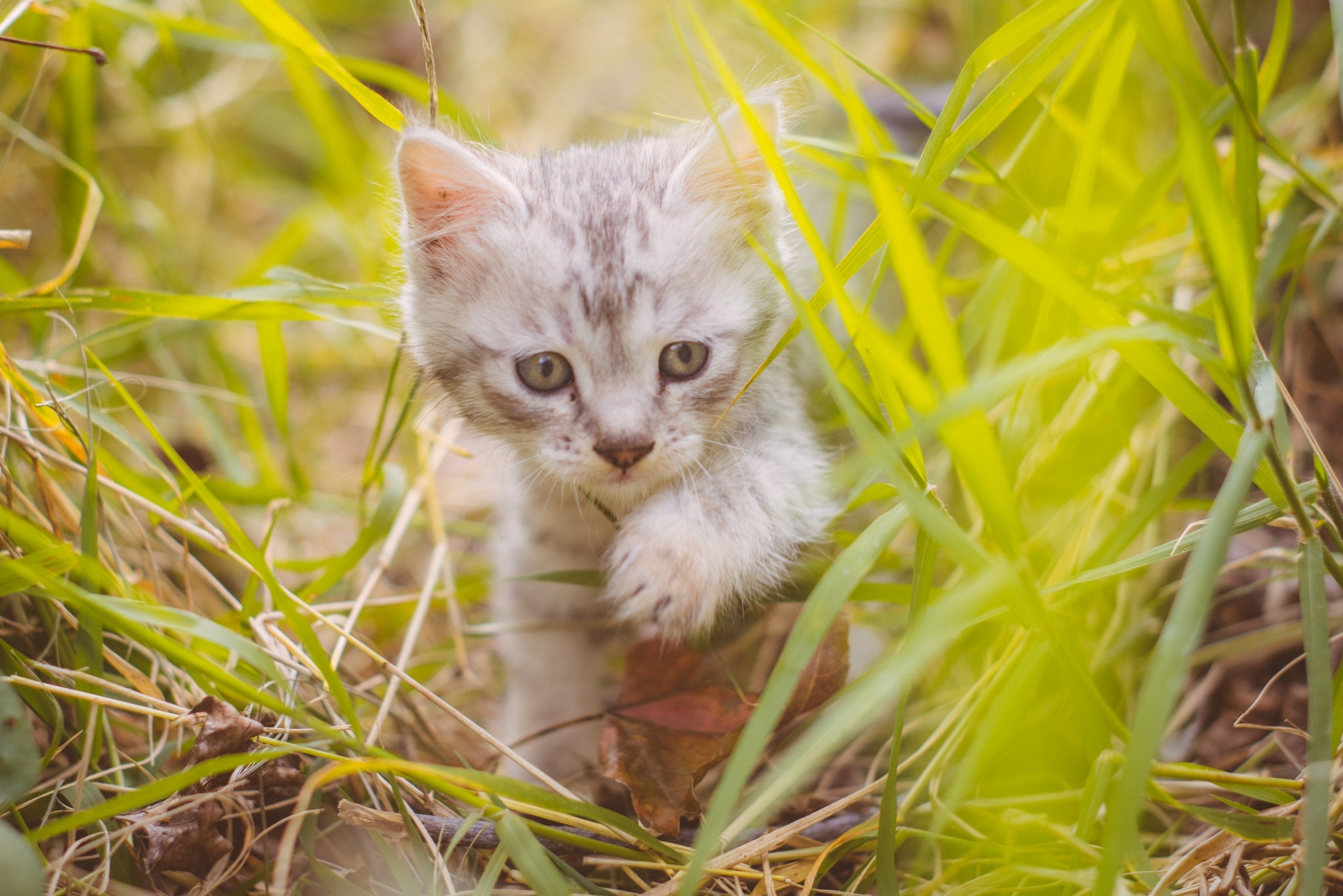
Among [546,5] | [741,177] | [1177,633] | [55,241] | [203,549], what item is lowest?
[203,549]

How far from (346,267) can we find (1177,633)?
8.89ft

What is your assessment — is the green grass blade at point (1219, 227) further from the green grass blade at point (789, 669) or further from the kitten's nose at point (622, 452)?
the kitten's nose at point (622, 452)

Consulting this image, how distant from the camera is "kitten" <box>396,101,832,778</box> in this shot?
1.26 meters

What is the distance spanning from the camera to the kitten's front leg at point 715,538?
4.03 ft

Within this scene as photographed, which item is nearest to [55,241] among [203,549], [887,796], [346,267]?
[346,267]

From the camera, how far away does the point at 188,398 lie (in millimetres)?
2002

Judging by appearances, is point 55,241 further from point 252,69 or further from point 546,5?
point 546,5

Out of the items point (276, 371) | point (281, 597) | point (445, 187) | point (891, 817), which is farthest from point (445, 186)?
point (891, 817)

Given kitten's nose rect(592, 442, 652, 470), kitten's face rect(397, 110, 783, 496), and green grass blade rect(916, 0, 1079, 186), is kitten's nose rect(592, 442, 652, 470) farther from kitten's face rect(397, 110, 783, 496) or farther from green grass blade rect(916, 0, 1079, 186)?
green grass blade rect(916, 0, 1079, 186)

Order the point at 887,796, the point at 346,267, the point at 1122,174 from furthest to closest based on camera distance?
the point at 346,267 < the point at 1122,174 < the point at 887,796

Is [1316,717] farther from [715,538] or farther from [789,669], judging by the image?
[715,538]

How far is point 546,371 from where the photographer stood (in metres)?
1.32

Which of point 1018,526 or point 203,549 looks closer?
point 1018,526

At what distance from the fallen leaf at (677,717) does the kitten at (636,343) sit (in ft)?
0.45
